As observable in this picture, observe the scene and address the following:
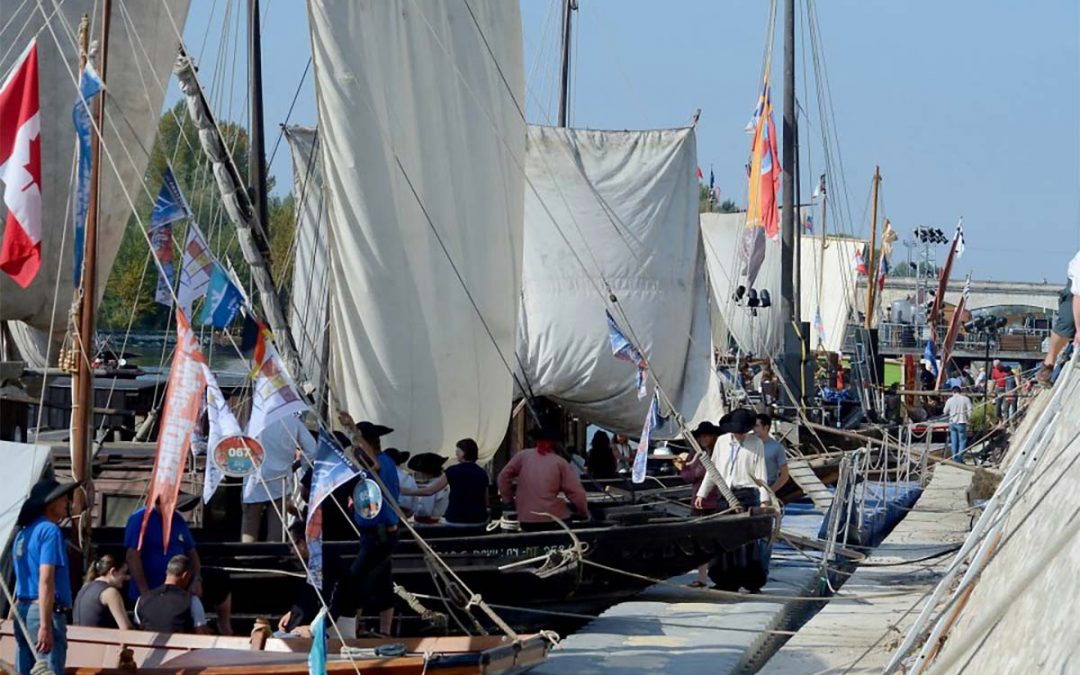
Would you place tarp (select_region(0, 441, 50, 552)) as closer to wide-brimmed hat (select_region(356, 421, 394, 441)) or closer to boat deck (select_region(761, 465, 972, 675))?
wide-brimmed hat (select_region(356, 421, 394, 441))

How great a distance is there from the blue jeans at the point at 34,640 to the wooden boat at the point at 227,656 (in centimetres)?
43

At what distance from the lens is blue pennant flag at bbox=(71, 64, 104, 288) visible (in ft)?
34.2

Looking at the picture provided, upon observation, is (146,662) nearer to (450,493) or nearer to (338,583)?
(338,583)

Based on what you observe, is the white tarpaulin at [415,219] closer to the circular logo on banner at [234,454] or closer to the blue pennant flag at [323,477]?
the blue pennant flag at [323,477]

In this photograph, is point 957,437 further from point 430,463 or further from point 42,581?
point 42,581

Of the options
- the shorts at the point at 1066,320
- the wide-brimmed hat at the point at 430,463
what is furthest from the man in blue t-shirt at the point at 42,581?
the shorts at the point at 1066,320

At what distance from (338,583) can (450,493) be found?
300 centimetres

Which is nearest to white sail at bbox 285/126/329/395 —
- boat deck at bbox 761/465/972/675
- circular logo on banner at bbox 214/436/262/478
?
boat deck at bbox 761/465/972/675

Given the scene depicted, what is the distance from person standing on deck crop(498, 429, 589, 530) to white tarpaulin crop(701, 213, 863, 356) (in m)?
22.8

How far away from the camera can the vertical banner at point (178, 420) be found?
988 centimetres

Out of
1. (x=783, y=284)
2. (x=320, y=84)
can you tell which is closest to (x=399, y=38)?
(x=320, y=84)

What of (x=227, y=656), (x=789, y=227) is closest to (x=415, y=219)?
(x=227, y=656)

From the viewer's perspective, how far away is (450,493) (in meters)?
14.4

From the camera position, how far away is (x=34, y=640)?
8766 mm
